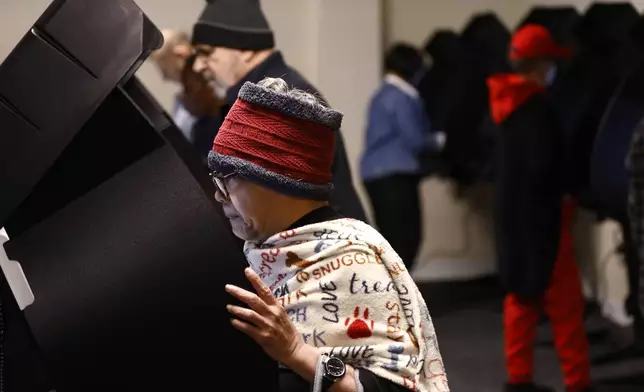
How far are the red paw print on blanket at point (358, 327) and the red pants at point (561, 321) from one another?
221cm

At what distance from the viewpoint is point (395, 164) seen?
4.67 metres

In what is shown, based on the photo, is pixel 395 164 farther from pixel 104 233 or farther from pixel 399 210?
pixel 104 233

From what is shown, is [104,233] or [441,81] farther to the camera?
[441,81]

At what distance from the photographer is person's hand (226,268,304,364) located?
998 millimetres

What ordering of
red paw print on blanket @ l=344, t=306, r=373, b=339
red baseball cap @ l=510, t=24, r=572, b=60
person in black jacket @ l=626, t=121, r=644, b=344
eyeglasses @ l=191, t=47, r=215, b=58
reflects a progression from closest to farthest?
1. red paw print on blanket @ l=344, t=306, r=373, b=339
2. eyeglasses @ l=191, t=47, r=215, b=58
3. person in black jacket @ l=626, t=121, r=644, b=344
4. red baseball cap @ l=510, t=24, r=572, b=60

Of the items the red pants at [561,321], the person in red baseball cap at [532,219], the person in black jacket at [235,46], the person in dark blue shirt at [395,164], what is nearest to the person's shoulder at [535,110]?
the person in red baseball cap at [532,219]

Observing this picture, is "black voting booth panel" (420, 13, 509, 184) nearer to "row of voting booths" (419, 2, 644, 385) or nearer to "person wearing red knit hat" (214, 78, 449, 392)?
"row of voting booths" (419, 2, 644, 385)

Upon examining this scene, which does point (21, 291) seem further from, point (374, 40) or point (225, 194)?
point (374, 40)

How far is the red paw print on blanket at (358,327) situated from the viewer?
1093mm

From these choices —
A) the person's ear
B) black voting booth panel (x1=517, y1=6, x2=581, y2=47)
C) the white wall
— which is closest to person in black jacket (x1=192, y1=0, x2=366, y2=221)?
the person's ear

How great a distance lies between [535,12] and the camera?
462cm

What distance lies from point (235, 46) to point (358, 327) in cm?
127

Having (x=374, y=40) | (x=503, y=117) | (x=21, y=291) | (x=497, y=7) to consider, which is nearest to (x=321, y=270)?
(x=21, y=291)

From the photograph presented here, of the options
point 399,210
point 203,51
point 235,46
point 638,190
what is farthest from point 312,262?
point 399,210
